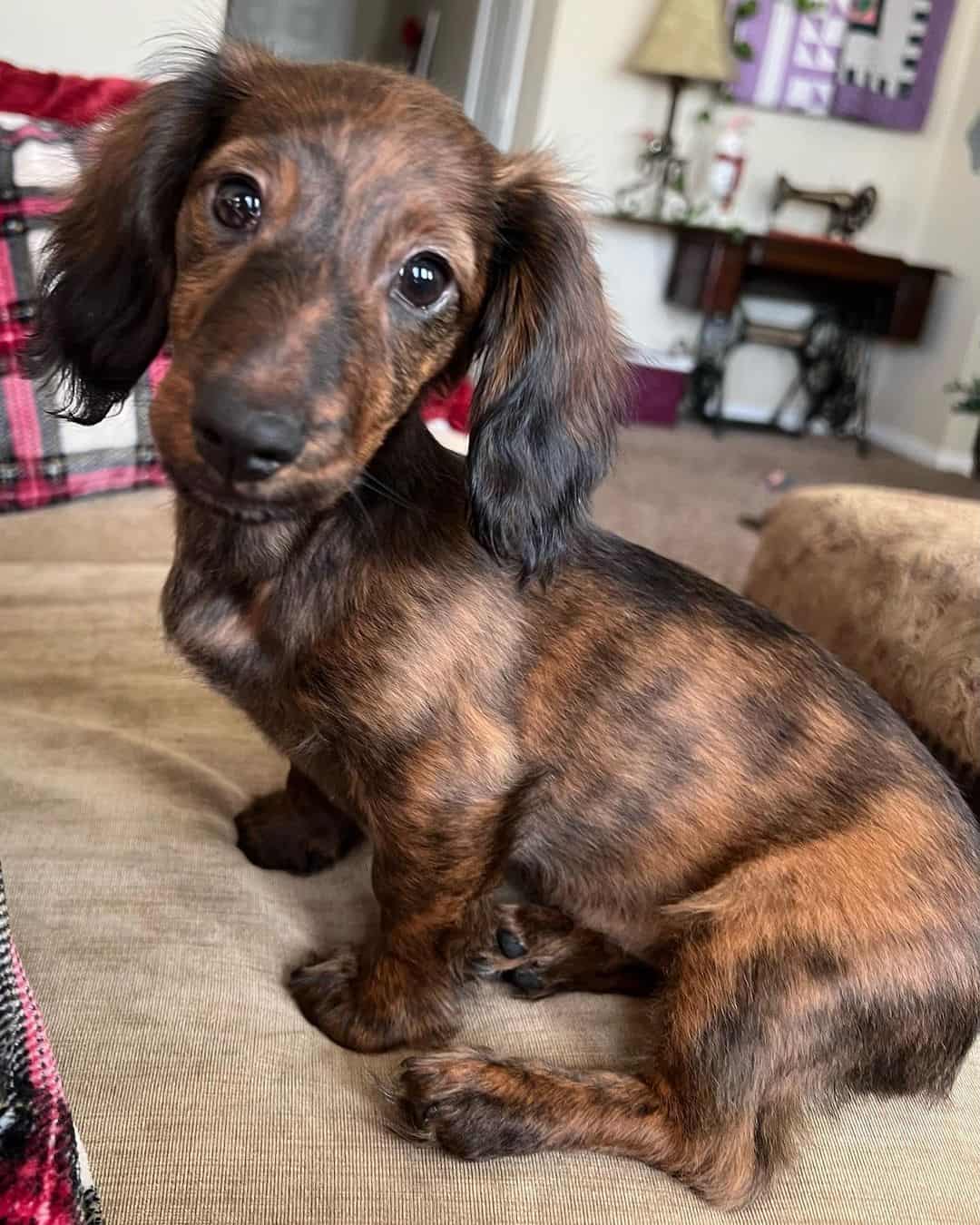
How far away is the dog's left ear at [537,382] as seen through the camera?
99 cm

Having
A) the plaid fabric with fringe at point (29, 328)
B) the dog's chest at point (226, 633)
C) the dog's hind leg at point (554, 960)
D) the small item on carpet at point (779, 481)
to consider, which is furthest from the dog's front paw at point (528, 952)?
the small item on carpet at point (779, 481)

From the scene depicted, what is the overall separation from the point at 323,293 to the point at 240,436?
170 millimetres

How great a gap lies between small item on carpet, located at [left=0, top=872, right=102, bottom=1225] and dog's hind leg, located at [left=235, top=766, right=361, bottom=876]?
0.60 metres

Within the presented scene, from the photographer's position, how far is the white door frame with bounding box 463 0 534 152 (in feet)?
18.0

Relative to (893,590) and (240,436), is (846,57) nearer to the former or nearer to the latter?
(893,590)

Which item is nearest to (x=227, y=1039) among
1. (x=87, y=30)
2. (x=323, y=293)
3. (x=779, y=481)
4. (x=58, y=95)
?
(x=323, y=293)

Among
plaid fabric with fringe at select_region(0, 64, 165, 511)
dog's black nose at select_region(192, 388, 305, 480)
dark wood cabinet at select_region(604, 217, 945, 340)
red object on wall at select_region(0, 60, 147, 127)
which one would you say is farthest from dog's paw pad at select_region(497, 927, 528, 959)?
dark wood cabinet at select_region(604, 217, 945, 340)

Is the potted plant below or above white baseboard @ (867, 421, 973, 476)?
above

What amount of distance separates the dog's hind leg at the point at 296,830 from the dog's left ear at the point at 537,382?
0.43m

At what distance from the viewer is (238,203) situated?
916 millimetres

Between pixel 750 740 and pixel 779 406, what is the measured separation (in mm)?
5579

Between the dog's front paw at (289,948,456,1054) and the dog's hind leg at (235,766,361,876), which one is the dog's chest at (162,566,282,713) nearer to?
the dog's hind leg at (235,766,361,876)

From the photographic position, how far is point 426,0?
730cm

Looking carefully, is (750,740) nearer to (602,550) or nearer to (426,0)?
(602,550)
